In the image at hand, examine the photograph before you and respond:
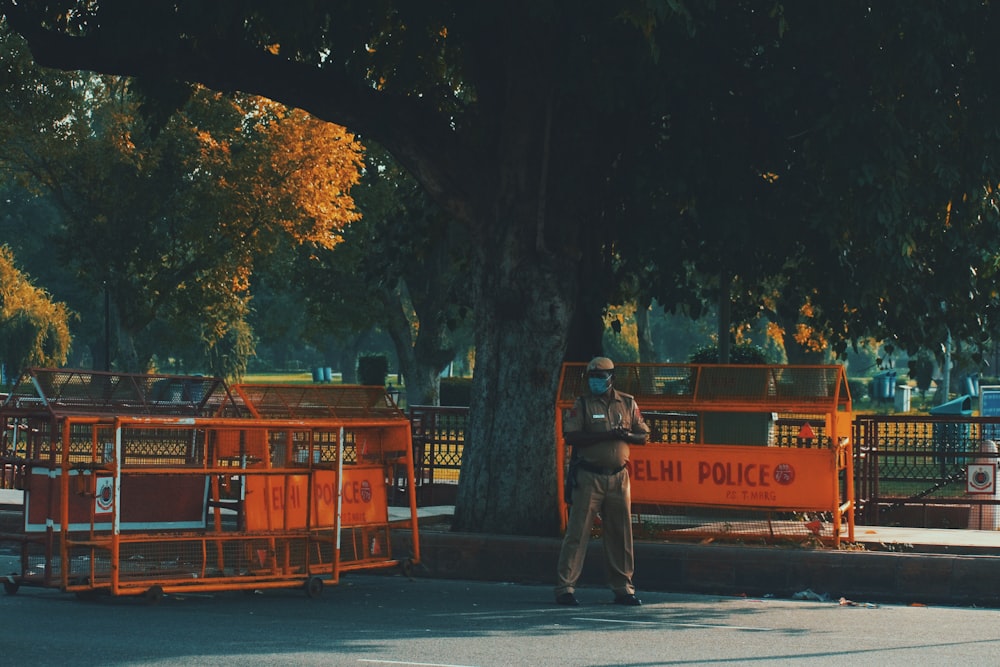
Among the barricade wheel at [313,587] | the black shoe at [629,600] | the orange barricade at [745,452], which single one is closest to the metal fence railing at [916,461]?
the orange barricade at [745,452]

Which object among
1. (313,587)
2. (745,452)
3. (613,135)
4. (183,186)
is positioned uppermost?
(183,186)

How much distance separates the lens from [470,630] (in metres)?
10.0

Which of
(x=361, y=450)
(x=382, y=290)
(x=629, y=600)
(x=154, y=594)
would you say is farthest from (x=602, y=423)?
(x=382, y=290)

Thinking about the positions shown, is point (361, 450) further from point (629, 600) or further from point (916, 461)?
point (916, 461)

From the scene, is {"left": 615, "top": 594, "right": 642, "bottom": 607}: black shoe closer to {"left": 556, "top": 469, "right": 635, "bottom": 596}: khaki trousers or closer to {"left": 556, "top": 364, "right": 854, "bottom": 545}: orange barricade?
{"left": 556, "top": 469, "right": 635, "bottom": 596}: khaki trousers

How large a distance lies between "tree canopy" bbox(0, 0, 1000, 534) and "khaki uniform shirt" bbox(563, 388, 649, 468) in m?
2.74

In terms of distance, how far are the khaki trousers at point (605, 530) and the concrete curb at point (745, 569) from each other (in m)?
1.35

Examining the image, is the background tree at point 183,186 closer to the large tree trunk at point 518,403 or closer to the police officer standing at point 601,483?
the large tree trunk at point 518,403

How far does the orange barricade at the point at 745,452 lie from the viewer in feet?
42.9

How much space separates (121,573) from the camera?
11031mm

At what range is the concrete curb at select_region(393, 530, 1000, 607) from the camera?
12.2 metres

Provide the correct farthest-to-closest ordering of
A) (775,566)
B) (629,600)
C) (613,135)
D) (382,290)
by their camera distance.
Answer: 1. (382,290)
2. (613,135)
3. (775,566)
4. (629,600)

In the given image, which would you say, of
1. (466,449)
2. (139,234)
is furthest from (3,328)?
(466,449)

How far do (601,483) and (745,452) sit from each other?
7.37ft
